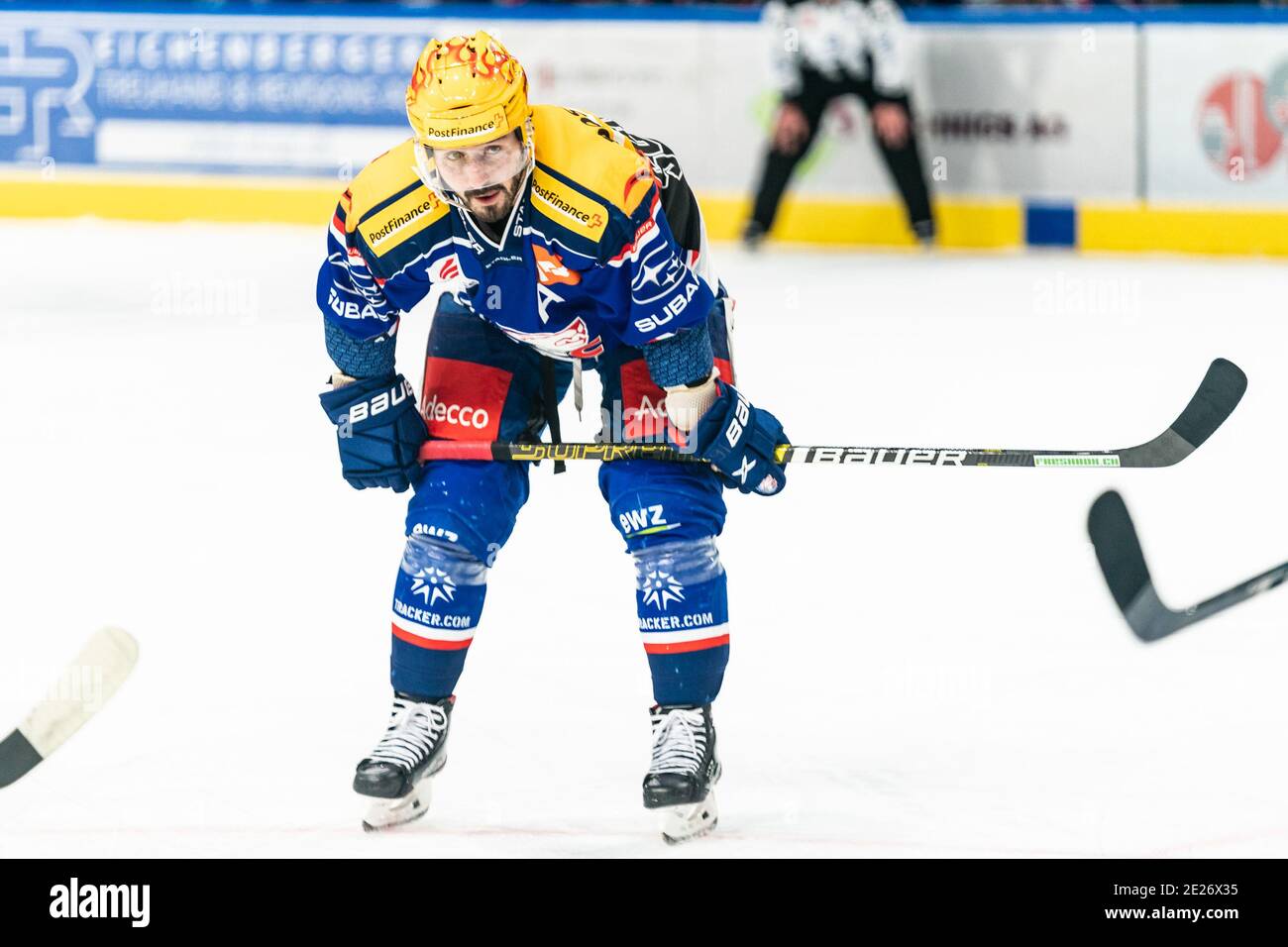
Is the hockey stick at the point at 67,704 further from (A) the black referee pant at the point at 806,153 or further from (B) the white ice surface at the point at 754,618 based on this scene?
(A) the black referee pant at the point at 806,153

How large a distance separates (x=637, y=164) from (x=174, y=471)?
2.68 metres

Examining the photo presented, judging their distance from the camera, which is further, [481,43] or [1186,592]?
[1186,592]

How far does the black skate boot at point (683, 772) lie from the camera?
303 centimetres

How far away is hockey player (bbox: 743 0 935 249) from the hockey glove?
5578 millimetres

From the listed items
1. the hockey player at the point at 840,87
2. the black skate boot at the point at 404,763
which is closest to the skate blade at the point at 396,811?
the black skate boot at the point at 404,763


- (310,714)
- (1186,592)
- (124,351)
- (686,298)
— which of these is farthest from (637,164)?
(124,351)

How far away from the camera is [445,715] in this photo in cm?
324

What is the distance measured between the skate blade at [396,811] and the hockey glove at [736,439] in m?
0.67

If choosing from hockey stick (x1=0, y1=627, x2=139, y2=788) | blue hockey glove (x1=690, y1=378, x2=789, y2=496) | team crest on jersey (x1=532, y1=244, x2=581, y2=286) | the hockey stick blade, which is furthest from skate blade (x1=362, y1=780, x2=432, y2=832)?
the hockey stick blade

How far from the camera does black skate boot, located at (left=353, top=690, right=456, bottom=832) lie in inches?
120

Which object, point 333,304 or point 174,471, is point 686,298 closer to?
point 333,304

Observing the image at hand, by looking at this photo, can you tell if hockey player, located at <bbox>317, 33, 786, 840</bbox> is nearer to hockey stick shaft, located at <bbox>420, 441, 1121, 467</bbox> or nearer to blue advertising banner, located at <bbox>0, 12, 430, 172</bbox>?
hockey stick shaft, located at <bbox>420, 441, 1121, 467</bbox>

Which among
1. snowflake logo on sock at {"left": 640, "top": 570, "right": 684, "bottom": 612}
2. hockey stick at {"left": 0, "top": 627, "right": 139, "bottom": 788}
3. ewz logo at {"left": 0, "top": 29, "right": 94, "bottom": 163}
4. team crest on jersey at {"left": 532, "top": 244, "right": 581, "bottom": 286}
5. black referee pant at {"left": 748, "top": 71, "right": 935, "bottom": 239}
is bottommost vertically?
hockey stick at {"left": 0, "top": 627, "right": 139, "bottom": 788}

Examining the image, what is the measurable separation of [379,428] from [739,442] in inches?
21.8
